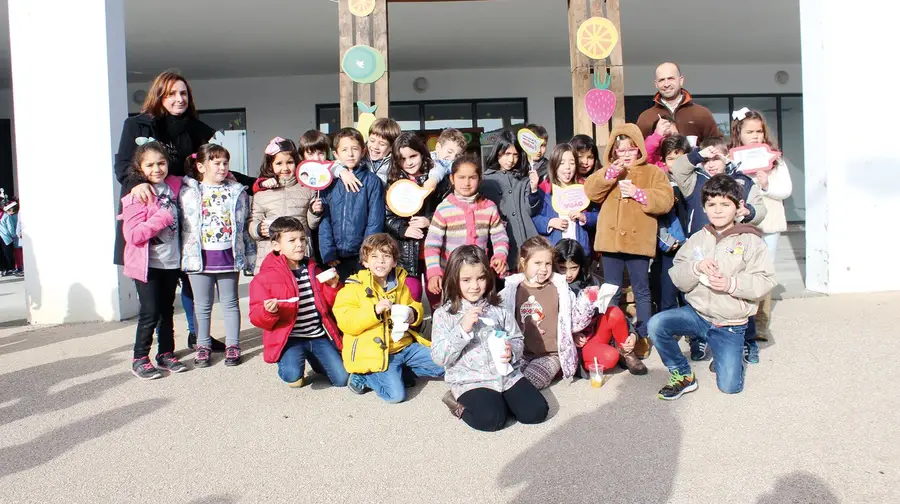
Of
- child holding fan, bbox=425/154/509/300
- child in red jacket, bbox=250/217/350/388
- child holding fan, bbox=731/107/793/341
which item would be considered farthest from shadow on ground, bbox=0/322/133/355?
child holding fan, bbox=731/107/793/341

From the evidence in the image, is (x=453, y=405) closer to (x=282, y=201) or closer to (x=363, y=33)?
(x=282, y=201)

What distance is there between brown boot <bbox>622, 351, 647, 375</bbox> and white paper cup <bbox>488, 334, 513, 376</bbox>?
36.2 inches

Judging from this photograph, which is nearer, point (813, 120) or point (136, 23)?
point (813, 120)

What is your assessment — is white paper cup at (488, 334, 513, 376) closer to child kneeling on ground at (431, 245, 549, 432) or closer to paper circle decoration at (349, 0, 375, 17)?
child kneeling on ground at (431, 245, 549, 432)

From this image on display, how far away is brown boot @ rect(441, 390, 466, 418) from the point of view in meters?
2.96

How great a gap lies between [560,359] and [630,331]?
542 mm

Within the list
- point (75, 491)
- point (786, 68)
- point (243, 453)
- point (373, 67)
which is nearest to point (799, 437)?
point (243, 453)

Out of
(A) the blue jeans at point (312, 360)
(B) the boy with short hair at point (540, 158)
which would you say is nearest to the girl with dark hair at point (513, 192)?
(B) the boy with short hair at point (540, 158)

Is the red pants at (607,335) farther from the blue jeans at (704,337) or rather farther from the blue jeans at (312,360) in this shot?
the blue jeans at (312,360)

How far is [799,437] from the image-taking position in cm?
263

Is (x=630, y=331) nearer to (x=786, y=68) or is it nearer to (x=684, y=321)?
(x=684, y=321)

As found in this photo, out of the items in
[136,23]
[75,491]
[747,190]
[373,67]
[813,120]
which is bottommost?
[75,491]

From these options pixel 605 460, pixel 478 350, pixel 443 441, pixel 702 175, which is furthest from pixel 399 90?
pixel 605 460

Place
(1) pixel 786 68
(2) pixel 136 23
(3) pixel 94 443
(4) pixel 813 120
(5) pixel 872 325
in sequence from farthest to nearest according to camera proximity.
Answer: (1) pixel 786 68
(2) pixel 136 23
(4) pixel 813 120
(5) pixel 872 325
(3) pixel 94 443
